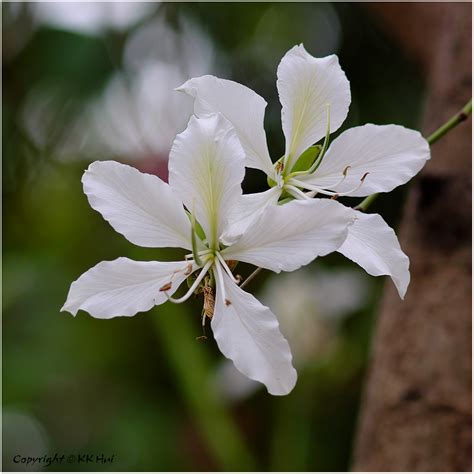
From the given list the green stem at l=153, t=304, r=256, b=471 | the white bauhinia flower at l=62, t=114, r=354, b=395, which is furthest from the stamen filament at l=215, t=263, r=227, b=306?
the green stem at l=153, t=304, r=256, b=471

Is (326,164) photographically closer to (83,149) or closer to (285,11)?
(83,149)

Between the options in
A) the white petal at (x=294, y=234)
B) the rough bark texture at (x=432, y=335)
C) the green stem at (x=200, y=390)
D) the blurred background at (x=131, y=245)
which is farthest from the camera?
the blurred background at (x=131, y=245)

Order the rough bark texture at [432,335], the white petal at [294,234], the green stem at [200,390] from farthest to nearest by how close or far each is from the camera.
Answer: the green stem at [200,390] < the rough bark texture at [432,335] < the white petal at [294,234]

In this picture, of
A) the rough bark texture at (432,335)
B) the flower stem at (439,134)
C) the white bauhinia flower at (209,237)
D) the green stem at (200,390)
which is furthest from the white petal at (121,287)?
the green stem at (200,390)

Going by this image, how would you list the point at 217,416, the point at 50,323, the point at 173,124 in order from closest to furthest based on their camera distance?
the point at 217,416 → the point at 173,124 → the point at 50,323

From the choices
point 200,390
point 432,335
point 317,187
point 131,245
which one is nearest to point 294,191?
point 317,187

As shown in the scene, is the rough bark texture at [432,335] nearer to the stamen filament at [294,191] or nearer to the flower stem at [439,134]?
the flower stem at [439,134]

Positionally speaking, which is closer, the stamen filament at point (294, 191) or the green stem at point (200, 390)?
the stamen filament at point (294, 191)

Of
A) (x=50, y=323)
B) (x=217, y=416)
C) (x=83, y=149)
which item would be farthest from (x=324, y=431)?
(x=83, y=149)
